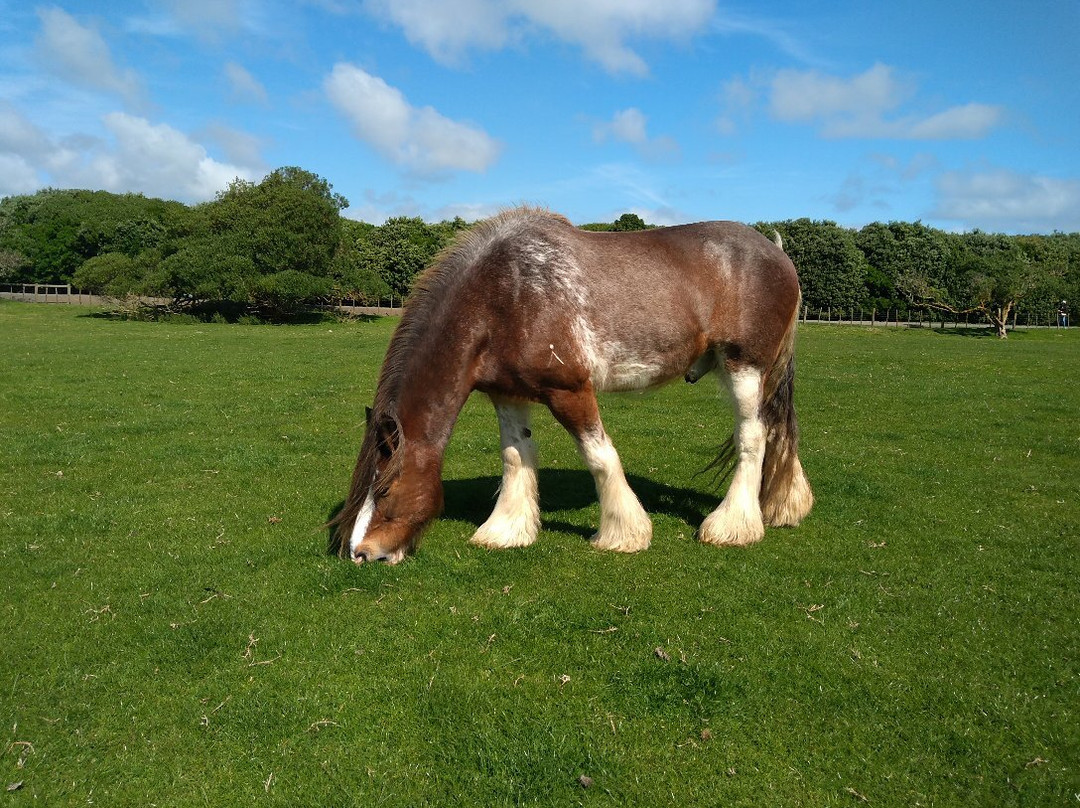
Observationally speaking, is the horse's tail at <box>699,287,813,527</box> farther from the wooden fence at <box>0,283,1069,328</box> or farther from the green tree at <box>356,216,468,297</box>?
the green tree at <box>356,216,468,297</box>

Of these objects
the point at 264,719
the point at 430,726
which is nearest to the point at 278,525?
the point at 264,719

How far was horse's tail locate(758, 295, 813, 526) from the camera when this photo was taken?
7891mm

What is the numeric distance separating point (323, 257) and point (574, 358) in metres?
44.8

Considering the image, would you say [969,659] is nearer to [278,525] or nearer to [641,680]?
[641,680]

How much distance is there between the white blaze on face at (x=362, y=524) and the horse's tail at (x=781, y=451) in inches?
169

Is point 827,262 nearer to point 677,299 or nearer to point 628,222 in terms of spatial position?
point 628,222

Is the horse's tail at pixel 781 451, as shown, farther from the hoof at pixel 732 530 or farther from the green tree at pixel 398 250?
the green tree at pixel 398 250

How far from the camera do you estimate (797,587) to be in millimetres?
6309

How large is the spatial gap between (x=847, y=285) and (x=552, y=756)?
221ft

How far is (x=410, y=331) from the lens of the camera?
6.89 metres

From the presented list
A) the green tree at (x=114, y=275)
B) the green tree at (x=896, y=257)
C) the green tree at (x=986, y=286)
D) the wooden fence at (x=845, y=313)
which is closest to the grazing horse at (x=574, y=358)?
the wooden fence at (x=845, y=313)

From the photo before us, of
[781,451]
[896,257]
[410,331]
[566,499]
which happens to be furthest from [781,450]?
[896,257]

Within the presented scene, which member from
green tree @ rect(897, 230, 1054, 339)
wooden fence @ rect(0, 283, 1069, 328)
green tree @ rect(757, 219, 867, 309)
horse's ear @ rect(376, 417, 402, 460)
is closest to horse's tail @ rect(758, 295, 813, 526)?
horse's ear @ rect(376, 417, 402, 460)

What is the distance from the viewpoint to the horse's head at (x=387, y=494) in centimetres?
642
